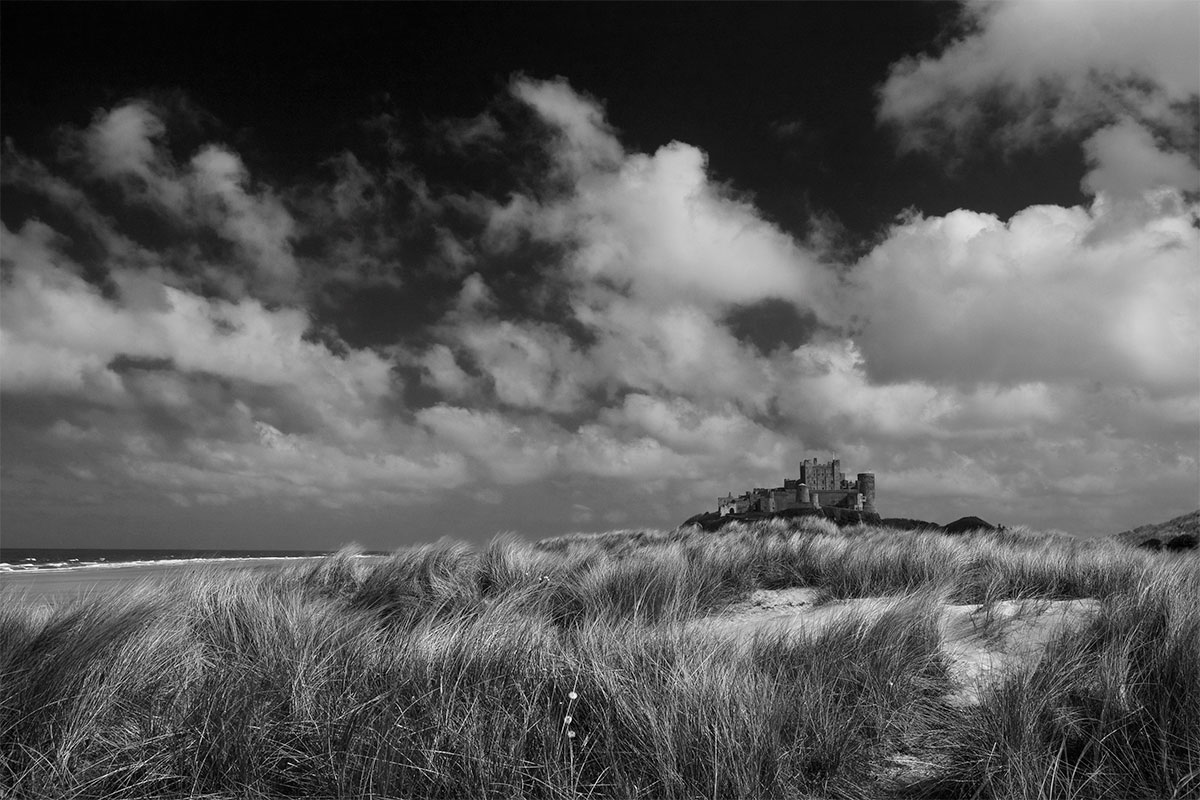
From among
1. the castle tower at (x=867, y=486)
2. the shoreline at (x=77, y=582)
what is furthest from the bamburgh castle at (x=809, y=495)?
the shoreline at (x=77, y=582)

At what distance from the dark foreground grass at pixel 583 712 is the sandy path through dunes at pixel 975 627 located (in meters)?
0.14

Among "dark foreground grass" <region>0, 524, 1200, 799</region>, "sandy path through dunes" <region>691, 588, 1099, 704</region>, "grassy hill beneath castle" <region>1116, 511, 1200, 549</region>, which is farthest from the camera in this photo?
"grassy hill beneath castle" <region>1116, 511, 1200, 549</region>

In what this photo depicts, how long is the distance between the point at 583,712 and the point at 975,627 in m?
3.23

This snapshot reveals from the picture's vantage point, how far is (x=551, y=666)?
321 cm

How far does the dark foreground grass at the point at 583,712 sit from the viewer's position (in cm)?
254

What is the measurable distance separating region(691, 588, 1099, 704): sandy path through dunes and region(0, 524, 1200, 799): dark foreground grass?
14 cm

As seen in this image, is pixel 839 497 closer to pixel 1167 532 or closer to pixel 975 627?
pixel 1167 532

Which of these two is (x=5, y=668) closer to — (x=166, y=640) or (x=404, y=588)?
(x=166, y=640)

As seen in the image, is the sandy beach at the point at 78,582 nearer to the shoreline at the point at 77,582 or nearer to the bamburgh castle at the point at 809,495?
the shoreline at the point at 77,582

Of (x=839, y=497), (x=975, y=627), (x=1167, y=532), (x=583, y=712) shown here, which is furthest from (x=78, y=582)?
(x=839, y=497)

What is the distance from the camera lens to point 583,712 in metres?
2.97

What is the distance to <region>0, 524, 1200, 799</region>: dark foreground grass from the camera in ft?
8.35

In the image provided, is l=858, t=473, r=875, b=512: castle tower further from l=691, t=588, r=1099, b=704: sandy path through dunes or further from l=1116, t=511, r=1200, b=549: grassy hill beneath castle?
l=691, t=588, r=1099, b=704: sandy path through dunes

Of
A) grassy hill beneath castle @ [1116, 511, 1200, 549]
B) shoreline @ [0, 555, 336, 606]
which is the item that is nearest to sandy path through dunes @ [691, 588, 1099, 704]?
shoreline @ [0, 555, 336, 606]
